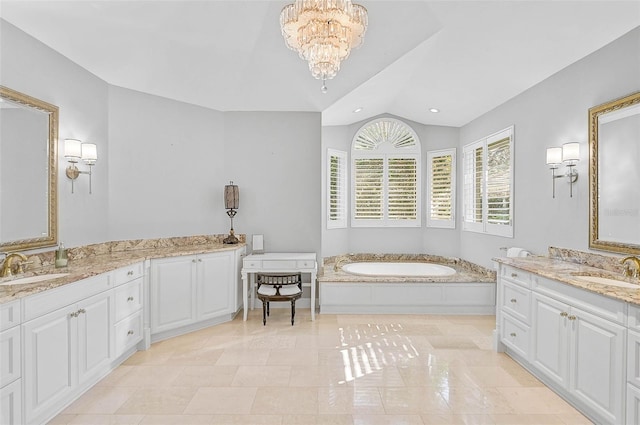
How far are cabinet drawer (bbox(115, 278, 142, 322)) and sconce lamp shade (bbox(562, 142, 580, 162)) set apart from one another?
4.00m

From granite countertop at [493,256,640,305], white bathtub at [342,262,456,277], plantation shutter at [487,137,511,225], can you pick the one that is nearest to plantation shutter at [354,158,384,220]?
white bathtub at [342,262,456,277]

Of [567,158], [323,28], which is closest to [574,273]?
[567,158]

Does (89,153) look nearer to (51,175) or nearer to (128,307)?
(51,175)

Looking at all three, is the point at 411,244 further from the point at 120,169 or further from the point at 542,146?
the point at 120,169

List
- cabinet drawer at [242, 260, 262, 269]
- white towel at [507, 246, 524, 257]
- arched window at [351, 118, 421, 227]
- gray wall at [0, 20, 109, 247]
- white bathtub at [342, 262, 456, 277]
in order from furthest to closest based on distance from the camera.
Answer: arched window at [351, 118, 421, 227] < white bathtub at [342, 262, 456, 277] < cabinet drawer at [242, 260, 262, 269] < white towel at [507, 246, 524, 257] < gray wall at [0, 20, 109, 247]

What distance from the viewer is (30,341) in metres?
2.01

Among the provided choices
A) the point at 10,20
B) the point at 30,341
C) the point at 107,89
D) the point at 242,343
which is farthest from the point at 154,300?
the point at 10,20

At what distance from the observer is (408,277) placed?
14.5ft

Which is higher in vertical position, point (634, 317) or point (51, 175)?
point (51, 175)

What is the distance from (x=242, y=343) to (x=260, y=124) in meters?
2.73

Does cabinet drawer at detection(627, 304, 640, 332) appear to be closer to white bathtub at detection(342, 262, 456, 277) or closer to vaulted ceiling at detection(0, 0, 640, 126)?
vaulted ceiling at detection(0, 0, 640, 126)

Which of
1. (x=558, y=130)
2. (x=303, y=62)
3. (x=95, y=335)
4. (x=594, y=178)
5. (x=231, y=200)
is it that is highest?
(x=303, y=62)

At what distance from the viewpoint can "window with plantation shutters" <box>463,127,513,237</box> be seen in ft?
13.9

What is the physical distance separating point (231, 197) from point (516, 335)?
333 cm
